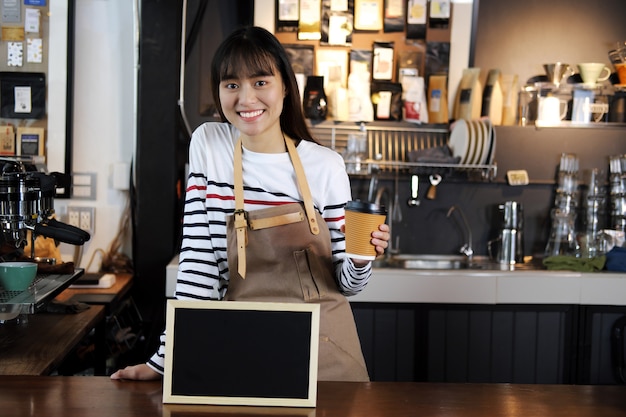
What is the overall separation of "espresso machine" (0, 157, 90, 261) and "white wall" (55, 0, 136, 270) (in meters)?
1.55

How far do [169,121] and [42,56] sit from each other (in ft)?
2.27

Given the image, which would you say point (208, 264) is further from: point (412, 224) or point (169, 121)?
point (412, 224)

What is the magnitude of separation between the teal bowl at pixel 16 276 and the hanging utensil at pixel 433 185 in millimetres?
2357

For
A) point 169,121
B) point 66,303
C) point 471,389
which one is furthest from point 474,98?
point 471,389

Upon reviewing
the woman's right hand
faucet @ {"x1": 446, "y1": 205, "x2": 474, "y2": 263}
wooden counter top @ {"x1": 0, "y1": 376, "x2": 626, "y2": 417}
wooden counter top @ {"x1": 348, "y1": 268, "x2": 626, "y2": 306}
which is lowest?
wooden counter top @ {"x1": 348, "y1": 268, "x2": 626, "y2": 306}

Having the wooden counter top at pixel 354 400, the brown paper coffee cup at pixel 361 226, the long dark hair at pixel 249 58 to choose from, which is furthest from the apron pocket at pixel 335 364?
the long dark hair at pixel 249 58

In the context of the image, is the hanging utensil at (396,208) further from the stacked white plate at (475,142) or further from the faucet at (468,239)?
the stacked white plate at (475,142)

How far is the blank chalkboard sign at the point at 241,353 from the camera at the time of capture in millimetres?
1520

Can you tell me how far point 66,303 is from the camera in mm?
2938

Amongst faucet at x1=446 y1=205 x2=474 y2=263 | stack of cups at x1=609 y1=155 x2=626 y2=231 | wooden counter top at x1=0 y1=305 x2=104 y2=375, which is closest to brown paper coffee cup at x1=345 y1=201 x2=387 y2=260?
wooden counter top at x1=0 y1=305 x2=104 y2=375

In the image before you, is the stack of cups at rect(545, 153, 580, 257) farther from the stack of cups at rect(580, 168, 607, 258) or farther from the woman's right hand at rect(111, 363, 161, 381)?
the woman's right hand at rect(111, 363, 161, 381)

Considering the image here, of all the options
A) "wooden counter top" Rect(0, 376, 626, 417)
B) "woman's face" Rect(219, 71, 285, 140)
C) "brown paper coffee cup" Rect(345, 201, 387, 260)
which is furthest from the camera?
"woman's face" Rect(219, 71, 285, 140)

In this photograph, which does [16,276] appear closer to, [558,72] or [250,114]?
[250,114]

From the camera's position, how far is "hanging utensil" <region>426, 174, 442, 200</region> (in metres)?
4.14
